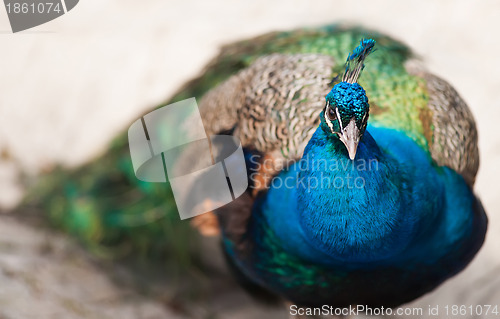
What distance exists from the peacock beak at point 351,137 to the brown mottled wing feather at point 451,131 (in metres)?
0.56

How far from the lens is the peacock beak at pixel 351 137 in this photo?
58.6 inches

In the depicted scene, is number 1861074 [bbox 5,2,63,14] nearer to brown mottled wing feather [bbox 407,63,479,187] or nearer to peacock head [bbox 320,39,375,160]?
brown mottled wing feather [bbox 407,63,479,187]

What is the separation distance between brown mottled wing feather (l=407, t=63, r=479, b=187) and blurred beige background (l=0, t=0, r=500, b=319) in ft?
2.03

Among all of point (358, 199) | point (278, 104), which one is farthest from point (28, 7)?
point (358, 199)

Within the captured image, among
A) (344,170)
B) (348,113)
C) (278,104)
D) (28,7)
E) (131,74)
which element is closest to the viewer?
(348,113)

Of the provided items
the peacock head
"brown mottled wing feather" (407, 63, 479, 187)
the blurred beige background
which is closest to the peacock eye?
the peacock head

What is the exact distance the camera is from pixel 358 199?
1.65 metres

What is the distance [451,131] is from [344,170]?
0.61 meters

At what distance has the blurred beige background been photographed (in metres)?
2.73

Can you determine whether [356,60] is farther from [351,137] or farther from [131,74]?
[131,74]

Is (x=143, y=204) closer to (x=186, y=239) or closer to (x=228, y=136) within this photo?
(x=186, y=239)

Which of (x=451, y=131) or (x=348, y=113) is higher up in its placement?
(x=348, y=113)

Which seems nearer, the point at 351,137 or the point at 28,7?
the point at 351,137

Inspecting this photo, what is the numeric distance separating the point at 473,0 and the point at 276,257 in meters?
2.15
